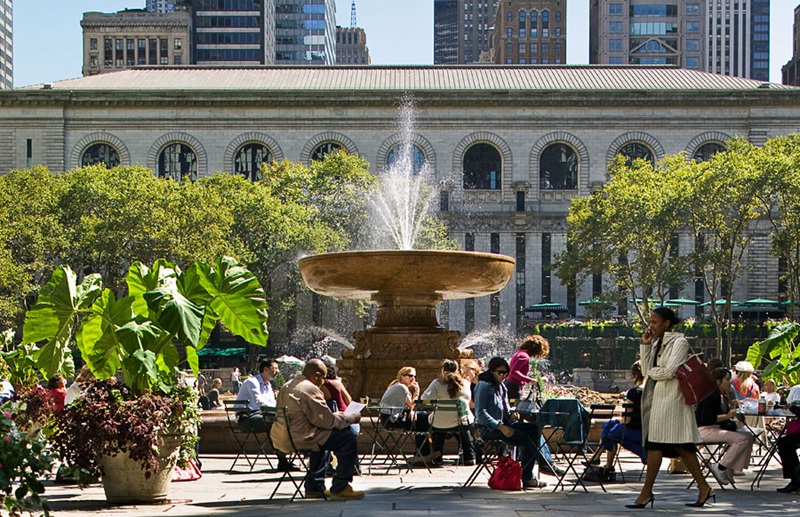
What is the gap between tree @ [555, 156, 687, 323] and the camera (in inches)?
2135

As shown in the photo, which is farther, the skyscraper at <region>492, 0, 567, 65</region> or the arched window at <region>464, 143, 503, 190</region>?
the skyscraper at <region>492, 0, 567, 65</region>

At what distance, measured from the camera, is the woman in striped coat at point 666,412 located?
12.4 metres

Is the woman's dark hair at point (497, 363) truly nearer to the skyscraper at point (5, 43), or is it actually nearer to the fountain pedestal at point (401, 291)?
the fountain pedestal at point (401, 291)

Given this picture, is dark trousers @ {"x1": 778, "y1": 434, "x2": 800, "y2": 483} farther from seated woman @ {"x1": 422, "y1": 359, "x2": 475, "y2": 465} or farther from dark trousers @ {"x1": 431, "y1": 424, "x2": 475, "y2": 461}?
dark trousers @ {"x1": 431, "y1": 424, "x2": 475, "y2": 461}

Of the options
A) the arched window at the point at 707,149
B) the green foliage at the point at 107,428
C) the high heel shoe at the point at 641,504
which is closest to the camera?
the high heel shoe at the point at 641,504

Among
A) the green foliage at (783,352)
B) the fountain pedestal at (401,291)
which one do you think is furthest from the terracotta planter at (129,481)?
the green foliage at (783,352)

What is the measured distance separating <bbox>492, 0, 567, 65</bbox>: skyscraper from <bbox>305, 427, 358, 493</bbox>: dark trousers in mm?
150935

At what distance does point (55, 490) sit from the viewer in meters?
14.2

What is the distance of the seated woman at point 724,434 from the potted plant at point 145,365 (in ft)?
17.5

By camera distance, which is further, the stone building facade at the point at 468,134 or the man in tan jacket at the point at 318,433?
the stone building facade at the point at 468,134

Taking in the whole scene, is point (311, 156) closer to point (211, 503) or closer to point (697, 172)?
point (697, 172)

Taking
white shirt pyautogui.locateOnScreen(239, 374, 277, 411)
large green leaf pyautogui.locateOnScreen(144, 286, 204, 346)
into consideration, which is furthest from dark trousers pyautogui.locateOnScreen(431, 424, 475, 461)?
large green leaf pyautogui.locateOnScreen(144, 286, 204, 346)

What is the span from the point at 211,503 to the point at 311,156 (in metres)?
64.7

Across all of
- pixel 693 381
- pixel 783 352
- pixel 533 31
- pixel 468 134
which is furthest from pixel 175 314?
pixel 533 31
